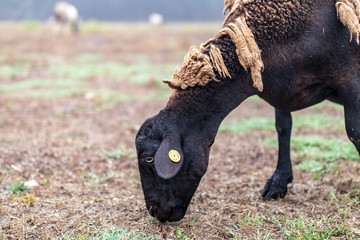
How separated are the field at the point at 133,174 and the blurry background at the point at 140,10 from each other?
147ft

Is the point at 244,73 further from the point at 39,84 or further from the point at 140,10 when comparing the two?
the point at 140,10

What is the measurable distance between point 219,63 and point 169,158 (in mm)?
897

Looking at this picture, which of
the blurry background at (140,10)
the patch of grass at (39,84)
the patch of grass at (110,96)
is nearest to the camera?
the patch of grass at (110,96)

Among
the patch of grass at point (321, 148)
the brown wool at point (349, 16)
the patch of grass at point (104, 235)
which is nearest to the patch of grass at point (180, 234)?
the patch of grass at point (104, 235)

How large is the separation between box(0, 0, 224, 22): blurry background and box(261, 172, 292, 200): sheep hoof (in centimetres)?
4947

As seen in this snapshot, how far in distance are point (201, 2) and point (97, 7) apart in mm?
14939

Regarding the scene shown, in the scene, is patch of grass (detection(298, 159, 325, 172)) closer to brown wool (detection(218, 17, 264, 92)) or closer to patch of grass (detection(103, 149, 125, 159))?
brown wool (detection(218, 17, 264, 92))

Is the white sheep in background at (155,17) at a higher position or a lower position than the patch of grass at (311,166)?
lower

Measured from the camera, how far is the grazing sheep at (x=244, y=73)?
130 inches

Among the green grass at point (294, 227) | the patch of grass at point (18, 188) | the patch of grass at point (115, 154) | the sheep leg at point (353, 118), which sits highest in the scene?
the sheep leg at point (353, 118)

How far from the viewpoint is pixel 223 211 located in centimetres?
385

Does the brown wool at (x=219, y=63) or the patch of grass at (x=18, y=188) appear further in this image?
the patch of grass at (x=18, y=188)

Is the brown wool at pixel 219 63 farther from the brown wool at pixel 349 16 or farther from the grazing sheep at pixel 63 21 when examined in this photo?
the grazing sheep at pixel 63 21

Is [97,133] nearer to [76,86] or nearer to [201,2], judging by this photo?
[76,86]
